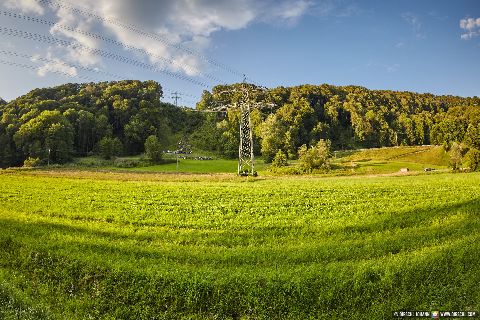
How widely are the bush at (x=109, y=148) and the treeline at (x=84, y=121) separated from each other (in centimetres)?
34

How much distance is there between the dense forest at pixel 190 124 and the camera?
382 ft

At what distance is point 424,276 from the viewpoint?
1516 cm

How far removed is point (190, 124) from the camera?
186m

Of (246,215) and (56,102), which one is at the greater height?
(56,102)

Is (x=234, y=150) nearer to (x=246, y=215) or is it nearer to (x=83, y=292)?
(x=246, y=215)

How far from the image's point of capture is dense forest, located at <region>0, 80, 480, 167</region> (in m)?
116

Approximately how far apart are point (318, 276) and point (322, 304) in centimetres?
158

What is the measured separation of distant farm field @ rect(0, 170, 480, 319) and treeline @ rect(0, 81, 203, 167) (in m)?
95.7

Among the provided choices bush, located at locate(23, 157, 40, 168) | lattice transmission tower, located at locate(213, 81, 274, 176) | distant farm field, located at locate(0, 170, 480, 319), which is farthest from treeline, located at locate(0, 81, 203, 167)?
distant farm field, located at locate(0, 170, 480, 319)

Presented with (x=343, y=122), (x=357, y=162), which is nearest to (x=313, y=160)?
(x=357, y=162)

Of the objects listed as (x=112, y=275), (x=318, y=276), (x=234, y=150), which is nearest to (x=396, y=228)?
(x=318, y=276)

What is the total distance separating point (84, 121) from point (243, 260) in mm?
134231

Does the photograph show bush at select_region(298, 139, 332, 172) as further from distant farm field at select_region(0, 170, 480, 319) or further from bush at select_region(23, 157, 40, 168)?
bush at select_region(23, 157, 40, 168)

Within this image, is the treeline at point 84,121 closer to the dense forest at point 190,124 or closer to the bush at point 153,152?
the dense forest at point 190,124
